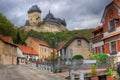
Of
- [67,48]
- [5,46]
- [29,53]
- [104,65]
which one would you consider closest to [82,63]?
[104,65]

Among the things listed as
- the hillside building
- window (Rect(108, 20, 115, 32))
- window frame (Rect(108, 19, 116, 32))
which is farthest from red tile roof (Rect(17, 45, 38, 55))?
window (Rect(108, 20, 115, 32))

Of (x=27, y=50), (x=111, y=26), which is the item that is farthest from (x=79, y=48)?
(x=27, y=50)

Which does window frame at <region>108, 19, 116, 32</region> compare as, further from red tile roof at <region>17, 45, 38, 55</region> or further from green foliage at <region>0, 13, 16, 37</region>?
red tile roof at <region>17, 45, 38, 55</region>

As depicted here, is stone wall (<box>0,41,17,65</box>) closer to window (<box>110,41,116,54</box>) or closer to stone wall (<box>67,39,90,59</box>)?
stone wall (<box>67,39,90,59</box>)

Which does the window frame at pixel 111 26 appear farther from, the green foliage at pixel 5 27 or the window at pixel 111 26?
the green foliage at pixel 5 27

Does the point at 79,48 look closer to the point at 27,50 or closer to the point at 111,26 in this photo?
the point at 111,26

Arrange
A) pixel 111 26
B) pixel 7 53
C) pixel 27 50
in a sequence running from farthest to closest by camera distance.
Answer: pixel 27 50, pixel 7 53, pixel 111 26

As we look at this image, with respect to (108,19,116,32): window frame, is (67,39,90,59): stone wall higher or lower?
lower

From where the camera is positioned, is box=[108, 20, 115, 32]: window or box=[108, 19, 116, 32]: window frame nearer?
box=[108, 19, 116, 32]: window frame

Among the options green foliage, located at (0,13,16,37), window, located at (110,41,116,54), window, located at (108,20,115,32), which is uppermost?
green foliage, located at (0,13,16,37)

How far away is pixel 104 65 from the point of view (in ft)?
95.9

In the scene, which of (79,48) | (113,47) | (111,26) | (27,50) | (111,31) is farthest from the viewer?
(27,50)

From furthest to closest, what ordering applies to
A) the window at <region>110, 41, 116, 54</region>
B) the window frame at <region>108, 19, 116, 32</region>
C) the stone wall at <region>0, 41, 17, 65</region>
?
the stone wall at <region>0, 41, 17, 65</region>
the window frame at <region>108, 19, 116, 32</region>
the window at <region>110, 41, 116, 54</region>

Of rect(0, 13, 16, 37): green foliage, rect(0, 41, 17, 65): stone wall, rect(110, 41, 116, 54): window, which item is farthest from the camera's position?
rect(0, 13, 16, 37): green foliage
